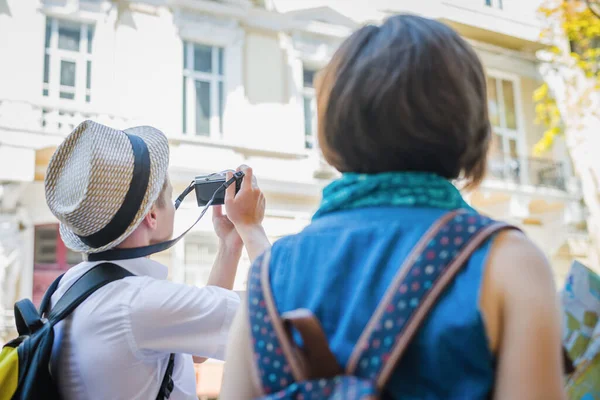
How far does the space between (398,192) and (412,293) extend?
0.10 meters

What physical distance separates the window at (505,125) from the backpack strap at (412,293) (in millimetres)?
6624

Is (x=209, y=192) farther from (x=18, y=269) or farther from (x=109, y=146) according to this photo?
(x=18, y=269)

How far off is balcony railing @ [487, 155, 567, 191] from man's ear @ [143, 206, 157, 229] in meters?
6.04

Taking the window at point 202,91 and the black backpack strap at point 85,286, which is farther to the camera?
the window at point 202,91

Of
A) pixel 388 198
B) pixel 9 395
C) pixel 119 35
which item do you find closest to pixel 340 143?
pixel 388 198

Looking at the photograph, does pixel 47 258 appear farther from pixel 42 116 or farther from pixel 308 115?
pixel 308 115

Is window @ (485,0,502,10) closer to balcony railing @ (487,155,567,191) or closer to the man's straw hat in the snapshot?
balcony railing @ (487,155,567,191)

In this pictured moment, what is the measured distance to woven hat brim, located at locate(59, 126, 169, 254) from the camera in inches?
39.2

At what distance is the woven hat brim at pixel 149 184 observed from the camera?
100cm

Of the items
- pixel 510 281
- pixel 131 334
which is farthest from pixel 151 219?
pixel 510 281

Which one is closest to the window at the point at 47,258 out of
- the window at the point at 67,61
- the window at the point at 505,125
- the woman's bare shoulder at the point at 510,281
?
the window at the point at 67,61

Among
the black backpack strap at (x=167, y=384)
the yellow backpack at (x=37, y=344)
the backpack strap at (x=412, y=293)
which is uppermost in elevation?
the backpack strap at (x=412, y=293)

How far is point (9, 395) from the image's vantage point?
86 centimetres

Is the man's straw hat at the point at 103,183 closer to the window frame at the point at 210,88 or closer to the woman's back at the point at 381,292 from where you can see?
the woman's back at the point at 381,292
